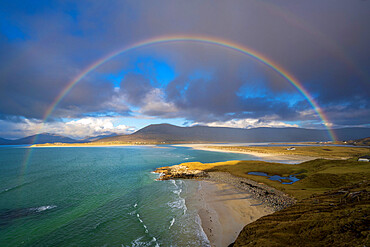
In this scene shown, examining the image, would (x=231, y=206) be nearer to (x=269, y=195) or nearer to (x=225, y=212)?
(x=225, y=212)

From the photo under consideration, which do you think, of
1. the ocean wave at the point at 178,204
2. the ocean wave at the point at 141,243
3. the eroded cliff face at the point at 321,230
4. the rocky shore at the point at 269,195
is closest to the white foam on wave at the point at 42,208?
the ocean wave at the point at 141,243

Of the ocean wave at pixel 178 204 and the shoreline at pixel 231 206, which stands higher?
the shoreline at pixel 231 206

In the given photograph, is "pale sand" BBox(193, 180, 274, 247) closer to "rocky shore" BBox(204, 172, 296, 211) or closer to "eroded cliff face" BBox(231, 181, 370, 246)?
"rocky shore" BBox(204, 172, 296, 211)

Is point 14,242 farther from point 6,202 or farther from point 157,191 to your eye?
point 157,191

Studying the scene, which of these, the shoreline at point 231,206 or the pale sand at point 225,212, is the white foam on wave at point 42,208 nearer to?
the shoreline at point 231,206

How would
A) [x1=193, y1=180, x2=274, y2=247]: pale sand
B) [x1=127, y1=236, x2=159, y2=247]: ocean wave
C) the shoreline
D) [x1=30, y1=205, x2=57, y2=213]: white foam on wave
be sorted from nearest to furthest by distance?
1. [x1=127, y1=236, x2=159, y2=247]: ocean wave
2. [x1=193, y1=180, x2=274, y2=247]: pale sand
3. the shoreline
4. [x1=30, y1=205, x2=57, y2=213]: white foam on wave

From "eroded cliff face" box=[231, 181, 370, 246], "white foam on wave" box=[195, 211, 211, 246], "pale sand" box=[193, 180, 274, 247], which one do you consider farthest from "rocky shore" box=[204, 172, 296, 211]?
"eroded cliff face" box=[231, 181, 370, 246]

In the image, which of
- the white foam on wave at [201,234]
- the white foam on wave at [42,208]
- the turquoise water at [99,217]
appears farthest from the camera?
the white foam on wave at [42,208]

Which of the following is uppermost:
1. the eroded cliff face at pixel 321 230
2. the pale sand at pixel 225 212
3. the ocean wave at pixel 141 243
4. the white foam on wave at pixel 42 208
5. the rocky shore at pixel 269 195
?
the eroded cliff face at pixel 321 230

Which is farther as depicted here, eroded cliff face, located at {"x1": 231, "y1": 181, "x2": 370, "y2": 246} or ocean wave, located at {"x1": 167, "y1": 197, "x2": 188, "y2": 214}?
ocean wave, located at {"x1": 167, "y1": 197, "x2": 188, "y2": 214}
